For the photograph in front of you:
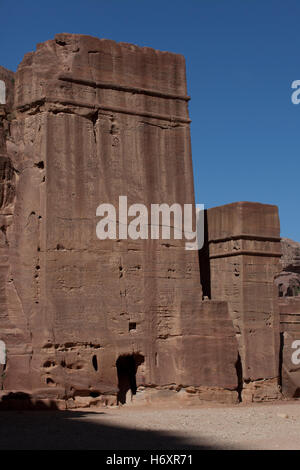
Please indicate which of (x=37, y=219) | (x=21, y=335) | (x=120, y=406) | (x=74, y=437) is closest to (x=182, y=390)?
(x=120, y=406)

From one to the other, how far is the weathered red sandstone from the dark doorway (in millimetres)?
32

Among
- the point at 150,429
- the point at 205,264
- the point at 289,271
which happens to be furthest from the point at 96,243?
the point at 289,271

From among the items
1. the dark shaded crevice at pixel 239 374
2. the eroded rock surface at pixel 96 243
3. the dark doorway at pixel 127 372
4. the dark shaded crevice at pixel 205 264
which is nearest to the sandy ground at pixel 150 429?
the dark doorway at pixel 127 372

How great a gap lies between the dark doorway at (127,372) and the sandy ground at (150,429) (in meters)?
1.24

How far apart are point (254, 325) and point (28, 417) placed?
7912 mm

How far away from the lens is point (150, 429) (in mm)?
11094

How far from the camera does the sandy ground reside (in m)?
9.54

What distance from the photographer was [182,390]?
52.3ft

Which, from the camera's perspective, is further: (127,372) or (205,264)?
(205,264)

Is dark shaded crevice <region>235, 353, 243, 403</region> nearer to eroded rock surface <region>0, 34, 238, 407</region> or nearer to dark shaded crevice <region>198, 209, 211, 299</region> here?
eroded rock surface <region>0, 34, 238, 407</region>

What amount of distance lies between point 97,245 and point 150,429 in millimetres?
5365

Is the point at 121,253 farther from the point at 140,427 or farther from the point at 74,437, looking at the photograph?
the point at 74,437

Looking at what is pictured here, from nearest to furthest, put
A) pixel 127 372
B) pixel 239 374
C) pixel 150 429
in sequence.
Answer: pixel 150 429
pixel 127 372
pixel 239 374

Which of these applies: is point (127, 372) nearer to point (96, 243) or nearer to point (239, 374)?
point (96, 243)
